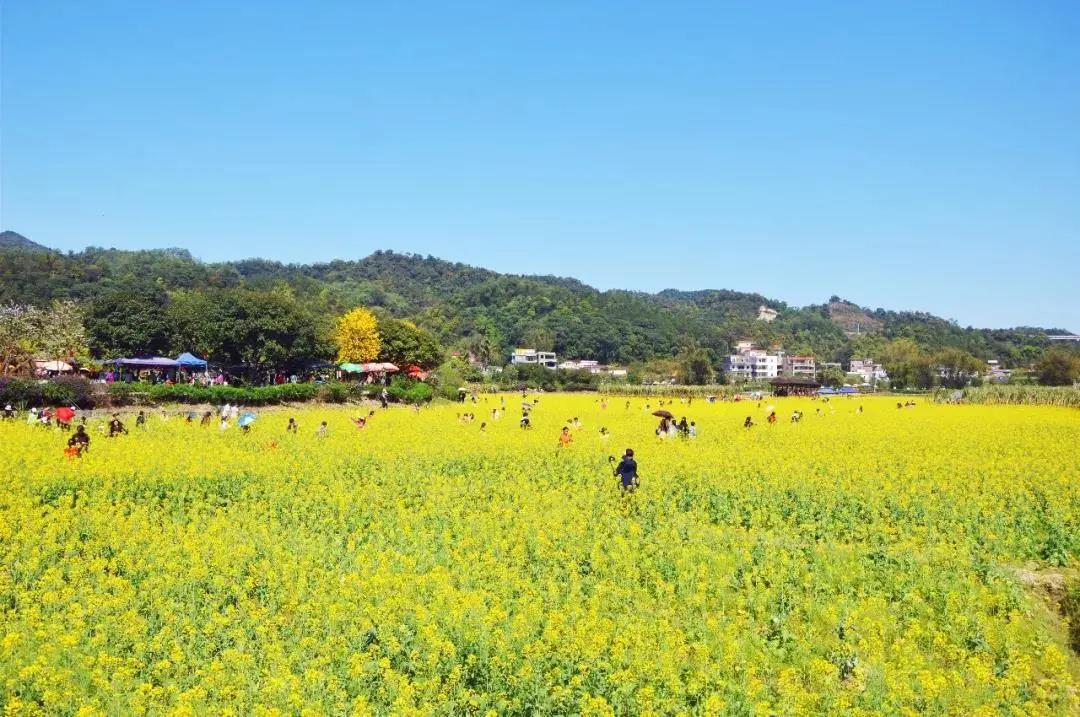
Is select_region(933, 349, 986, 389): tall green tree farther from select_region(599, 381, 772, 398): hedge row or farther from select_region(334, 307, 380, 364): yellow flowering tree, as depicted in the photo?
select_region(334, 307, 380, 364): yellow flowering tree

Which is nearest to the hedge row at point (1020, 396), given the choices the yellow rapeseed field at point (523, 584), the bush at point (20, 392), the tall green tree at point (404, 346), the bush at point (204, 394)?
the yellow rapeseed field at point (523, 584)

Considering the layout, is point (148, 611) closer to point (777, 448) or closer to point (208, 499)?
point (208, 499)

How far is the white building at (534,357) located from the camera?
170750 millimetres

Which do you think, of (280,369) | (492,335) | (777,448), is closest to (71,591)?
(777,448)

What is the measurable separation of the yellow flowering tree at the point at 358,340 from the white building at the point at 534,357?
82.7 metres

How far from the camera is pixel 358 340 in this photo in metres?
85.0

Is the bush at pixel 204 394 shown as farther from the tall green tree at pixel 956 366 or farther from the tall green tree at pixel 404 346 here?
the tall green tree at pixel 956 366

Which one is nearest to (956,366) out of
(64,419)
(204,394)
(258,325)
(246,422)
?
(258,325)

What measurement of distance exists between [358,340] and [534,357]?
304ft

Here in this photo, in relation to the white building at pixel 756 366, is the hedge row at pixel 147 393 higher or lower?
lower

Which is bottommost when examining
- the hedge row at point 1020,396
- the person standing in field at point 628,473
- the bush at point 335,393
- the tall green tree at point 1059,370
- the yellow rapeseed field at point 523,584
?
the yellow rapeseed field at point 523,584

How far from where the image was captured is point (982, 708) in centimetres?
929

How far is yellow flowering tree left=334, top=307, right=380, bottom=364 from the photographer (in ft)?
278

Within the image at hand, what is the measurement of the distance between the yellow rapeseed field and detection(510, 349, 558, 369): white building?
143m
